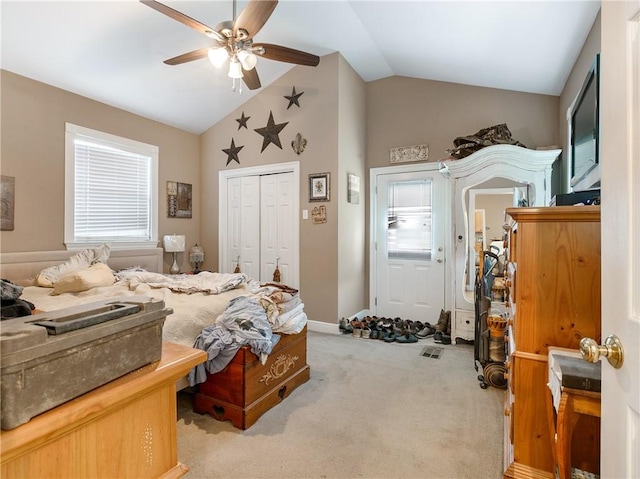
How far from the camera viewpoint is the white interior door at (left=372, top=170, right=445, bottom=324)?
13.2 ft

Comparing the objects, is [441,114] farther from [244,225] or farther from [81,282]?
[81,282]

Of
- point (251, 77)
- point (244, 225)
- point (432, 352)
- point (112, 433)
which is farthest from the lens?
point (244, 225)

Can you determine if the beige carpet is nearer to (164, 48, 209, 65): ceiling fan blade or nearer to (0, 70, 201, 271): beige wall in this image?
(0, 70, 201, 271): beige wall

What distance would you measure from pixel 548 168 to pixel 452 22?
1594 millimetres

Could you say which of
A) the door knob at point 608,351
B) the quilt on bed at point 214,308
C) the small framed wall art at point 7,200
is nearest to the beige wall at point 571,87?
the door knob at point 608,351

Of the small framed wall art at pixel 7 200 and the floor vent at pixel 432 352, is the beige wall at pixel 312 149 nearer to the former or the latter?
the floor vent at pixel 432 352

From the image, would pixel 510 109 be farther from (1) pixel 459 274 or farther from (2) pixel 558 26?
(1) pixel 459 274

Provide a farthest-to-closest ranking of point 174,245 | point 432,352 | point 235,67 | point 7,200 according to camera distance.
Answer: point 174,245 → point 432,352 → point 7,200 → point 235,67

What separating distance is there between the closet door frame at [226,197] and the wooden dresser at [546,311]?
294cm

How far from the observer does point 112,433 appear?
62 cm

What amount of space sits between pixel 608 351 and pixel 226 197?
15.4ft

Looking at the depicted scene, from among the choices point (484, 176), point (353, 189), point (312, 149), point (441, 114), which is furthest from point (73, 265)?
point (441, 114)

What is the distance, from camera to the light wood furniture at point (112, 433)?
48cm

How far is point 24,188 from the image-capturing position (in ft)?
10.5
